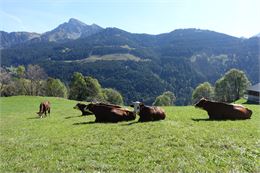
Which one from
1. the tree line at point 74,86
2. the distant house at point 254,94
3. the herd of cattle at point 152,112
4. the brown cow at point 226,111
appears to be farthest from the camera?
the tree line at point 74,86

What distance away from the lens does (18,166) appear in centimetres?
1316

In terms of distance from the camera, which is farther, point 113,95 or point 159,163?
point 113,95

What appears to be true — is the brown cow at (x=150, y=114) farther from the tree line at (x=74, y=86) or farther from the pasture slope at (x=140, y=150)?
the tree line at (x=74, y=86)

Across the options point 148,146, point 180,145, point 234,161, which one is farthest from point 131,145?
point 234,161

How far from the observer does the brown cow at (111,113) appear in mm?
26111

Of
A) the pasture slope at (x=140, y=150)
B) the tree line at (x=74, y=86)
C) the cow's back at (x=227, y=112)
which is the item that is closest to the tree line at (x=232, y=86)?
the tree line at (x=74, y=86)

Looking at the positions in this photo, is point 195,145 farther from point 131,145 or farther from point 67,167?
point 67,167

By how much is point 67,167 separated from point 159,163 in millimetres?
3714

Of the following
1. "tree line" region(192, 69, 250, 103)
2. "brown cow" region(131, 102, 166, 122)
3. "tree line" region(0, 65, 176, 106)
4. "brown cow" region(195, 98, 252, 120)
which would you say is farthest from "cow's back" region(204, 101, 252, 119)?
"tree line" region(192, 69, 250, 103)

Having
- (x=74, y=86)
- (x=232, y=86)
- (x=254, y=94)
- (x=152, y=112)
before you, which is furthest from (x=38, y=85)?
(x=152, y=112)

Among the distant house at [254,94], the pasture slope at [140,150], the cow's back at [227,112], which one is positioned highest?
the cow's back at [227,112]

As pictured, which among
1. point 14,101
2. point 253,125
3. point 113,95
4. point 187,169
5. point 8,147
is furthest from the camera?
point 113,95

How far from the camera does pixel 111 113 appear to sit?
26375mm

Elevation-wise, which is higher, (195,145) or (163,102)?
(195,145)
